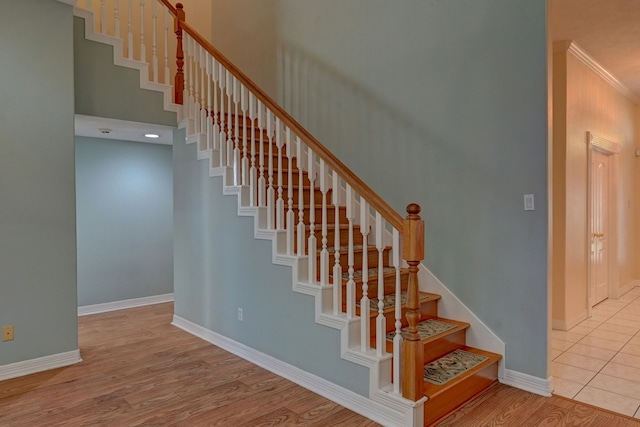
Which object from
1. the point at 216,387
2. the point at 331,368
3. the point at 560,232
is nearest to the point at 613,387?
the point at 560,232

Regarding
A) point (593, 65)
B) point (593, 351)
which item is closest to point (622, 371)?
point (593, 351)

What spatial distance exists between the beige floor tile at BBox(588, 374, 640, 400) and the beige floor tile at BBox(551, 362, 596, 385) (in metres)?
0.04

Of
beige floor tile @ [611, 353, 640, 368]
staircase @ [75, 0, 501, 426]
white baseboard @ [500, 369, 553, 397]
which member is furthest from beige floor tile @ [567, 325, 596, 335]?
staircase @ [75, 0, 501, 426]

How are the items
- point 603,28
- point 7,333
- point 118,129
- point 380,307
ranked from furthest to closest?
1. point 118,129
2. point 603,28
3. point 7,333
4. point 380,307

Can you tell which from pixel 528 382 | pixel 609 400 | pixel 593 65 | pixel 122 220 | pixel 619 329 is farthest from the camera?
pixel 122 220

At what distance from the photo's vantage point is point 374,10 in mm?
3709

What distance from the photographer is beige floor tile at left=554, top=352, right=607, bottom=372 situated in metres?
3.14

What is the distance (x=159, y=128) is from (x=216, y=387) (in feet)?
8.65

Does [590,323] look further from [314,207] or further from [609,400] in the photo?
[314,207]

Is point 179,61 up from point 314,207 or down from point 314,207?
up

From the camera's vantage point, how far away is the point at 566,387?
280cm

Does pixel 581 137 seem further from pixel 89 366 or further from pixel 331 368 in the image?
pixel 89 366

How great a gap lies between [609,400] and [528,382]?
47 cm

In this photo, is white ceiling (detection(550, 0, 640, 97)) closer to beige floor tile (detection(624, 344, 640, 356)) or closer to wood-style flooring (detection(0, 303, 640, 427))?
wood-style flooring (detection(0, 303, 640, 427))
